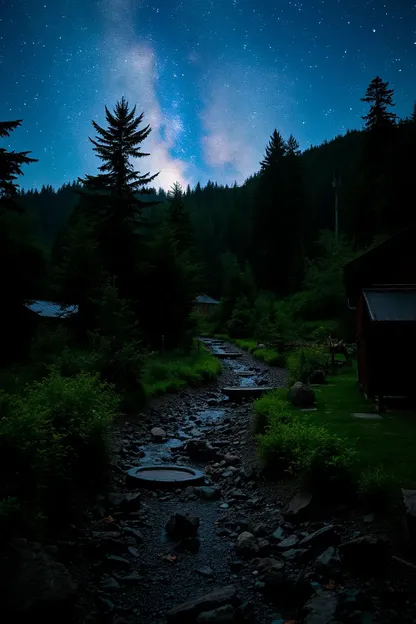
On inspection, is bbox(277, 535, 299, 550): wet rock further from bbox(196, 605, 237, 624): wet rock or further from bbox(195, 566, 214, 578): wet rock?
bbox(196, 605, 237, 624): wet rock

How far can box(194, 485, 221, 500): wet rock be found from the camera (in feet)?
27.4

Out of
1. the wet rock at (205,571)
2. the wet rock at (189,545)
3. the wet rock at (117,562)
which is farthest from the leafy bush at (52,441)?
the wet rock at (205,571)

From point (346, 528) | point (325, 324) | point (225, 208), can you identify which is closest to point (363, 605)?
point (346, 528)

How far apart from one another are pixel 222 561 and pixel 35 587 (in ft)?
8.29

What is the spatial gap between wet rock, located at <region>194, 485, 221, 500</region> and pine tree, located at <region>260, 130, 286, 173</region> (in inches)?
2419

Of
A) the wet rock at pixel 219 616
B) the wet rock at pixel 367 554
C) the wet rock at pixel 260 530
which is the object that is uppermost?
the wet rock at pixel 367 554

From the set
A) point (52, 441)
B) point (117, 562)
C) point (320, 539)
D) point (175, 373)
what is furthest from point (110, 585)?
point (175, 373)

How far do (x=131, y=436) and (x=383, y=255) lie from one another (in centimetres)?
970

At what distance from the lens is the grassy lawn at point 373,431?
23.9 ft

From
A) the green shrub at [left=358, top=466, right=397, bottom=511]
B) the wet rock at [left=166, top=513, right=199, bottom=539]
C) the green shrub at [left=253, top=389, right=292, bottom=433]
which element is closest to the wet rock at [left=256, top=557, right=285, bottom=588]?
the wet rock at [left=166, top=513, right=199, bottom=539]

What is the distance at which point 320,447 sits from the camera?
740cm

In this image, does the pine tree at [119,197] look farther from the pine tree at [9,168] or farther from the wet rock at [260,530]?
the wet rock at [260,530]

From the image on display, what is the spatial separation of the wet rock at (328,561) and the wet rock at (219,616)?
1.32 meters

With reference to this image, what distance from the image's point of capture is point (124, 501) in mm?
7609
